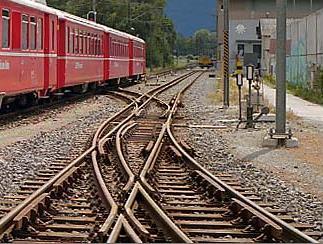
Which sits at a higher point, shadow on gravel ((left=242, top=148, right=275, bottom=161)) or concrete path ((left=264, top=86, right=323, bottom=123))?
concrete path ((left=264, top=86, right=323, bottom=123))

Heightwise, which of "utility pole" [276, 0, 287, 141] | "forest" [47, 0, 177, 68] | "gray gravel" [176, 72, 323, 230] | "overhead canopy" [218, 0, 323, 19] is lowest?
"gray gravel" [176, 72, 323, 230]

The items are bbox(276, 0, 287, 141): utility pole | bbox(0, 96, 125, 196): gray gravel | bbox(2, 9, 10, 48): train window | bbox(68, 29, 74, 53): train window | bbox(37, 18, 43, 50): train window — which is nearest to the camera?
bbox(0, 96, 125, 196): gray gravel

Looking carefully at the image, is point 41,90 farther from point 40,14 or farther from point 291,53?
point 291,53

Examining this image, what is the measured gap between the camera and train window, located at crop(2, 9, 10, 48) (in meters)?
17.3

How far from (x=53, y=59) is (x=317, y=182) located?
13.9 meters

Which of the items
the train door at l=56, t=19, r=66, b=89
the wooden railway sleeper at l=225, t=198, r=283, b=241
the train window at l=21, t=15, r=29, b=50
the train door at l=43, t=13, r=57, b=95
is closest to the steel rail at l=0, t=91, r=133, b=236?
the wooden railway sleeper at l=225, t=198, r=283, b=241

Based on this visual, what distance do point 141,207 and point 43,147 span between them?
22.1ft

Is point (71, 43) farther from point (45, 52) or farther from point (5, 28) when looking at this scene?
point (5, 28)

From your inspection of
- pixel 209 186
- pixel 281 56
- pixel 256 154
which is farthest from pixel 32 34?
pixel 209 186

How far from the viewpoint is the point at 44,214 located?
341 inches

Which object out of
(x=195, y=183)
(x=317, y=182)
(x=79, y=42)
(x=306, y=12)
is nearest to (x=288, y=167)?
(x=317, y=182)

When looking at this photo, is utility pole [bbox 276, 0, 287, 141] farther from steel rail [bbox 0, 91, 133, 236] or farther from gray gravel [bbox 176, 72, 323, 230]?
steel rail [bbox 0, 91, 133, 236]

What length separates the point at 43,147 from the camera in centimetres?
1540

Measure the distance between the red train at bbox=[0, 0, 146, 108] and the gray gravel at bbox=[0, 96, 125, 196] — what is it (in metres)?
1.15
